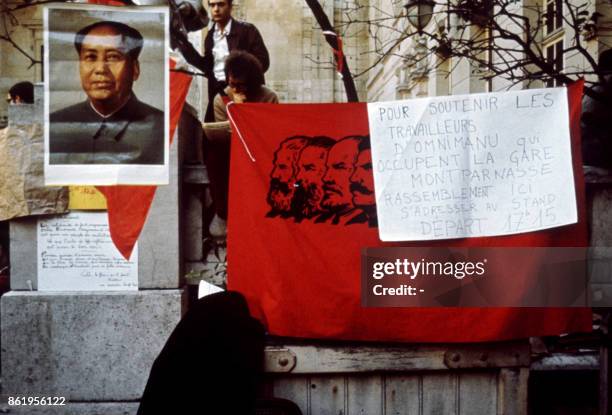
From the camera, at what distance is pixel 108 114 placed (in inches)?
173

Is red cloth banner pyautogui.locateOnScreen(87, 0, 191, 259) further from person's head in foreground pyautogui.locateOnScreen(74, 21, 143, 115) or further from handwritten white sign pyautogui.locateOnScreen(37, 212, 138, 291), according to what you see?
person's head in foreground pyautogui.locateOnScreen(74, 21, 143, 115)

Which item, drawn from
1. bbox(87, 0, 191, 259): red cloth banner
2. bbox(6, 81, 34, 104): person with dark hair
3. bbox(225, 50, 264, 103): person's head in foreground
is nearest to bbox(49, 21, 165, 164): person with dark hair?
bbox(87, 0, 191, 259): red cloth banner

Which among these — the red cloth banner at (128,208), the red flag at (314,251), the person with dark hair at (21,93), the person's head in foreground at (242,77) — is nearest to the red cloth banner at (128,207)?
the red cloth banner at (128,208)

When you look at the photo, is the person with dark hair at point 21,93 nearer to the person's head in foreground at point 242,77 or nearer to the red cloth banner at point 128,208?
the red cloth banner at point 128,208

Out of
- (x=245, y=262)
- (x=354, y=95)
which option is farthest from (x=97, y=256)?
(x=354, y=95)

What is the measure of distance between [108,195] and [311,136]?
154 cm

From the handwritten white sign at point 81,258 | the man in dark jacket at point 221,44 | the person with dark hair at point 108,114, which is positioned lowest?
the handwritten white sign at point 81,258

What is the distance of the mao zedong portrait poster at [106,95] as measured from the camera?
432cm

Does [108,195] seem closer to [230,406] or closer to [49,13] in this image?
[49,13]

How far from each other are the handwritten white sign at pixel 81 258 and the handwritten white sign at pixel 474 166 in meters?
1.94

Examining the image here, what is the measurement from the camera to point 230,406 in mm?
2736

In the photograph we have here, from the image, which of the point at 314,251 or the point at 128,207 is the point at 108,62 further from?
the point at 314,251

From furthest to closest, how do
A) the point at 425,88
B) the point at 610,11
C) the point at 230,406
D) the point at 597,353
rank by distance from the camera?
1. the point at 425,88
2. the point at 610,11
3. the point at 597,353
4. the point at 230,406

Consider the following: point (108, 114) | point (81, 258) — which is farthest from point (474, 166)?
point (81, 258)
